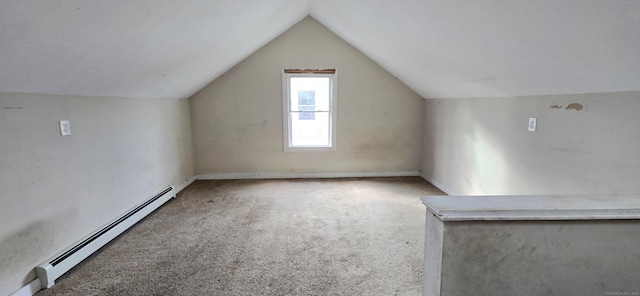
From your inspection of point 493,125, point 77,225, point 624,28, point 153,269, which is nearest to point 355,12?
point 493,125

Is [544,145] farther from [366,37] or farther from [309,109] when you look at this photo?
[309,109]

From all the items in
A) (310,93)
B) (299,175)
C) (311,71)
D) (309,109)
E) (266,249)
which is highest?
(311,71)

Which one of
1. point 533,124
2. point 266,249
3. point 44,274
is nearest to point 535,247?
point 533,124

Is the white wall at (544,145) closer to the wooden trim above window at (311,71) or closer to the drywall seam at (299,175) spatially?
the drywall seam at (299,175)

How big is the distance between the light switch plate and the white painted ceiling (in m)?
0.22

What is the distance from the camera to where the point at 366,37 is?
346cm

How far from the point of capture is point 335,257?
2.31m

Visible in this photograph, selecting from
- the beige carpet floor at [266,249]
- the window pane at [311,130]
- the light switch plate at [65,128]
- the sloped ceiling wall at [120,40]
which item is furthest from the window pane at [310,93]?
the light switch plate at [65,128]

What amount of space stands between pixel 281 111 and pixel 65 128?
273 cm

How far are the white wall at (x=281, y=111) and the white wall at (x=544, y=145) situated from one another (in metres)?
0.89

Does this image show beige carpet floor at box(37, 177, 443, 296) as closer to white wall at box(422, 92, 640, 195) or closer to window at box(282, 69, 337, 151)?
white wall at box(422, 92, 640, 195)

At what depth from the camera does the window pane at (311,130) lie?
4.72m

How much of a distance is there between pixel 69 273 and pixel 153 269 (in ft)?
1.84

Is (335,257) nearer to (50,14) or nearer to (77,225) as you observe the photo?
(77,225)
